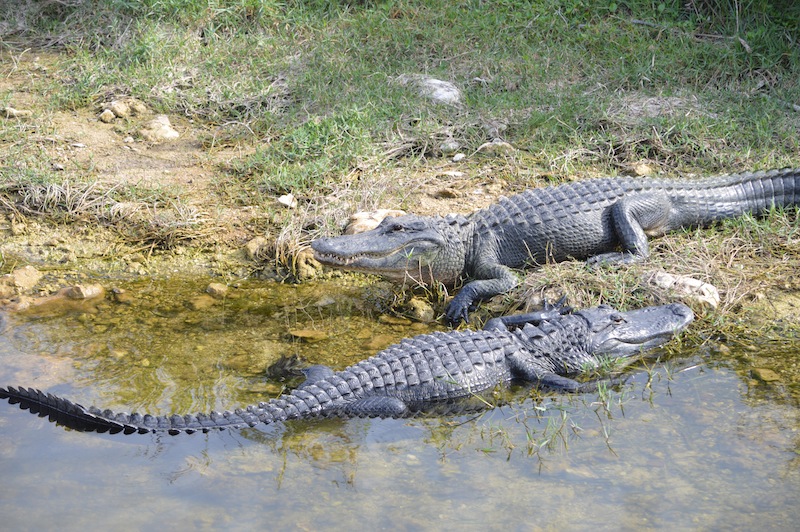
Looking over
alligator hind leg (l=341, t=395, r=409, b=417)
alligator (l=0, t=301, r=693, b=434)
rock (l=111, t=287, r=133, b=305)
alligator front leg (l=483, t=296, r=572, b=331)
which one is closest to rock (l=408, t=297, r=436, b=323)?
alligator front leg (l=483, t=296, r=572, b=331)

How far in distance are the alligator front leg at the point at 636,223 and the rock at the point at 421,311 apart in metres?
1.05

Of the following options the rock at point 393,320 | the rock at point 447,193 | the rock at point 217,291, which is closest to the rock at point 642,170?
the rock at point 447,193

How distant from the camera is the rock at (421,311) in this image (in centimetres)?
539

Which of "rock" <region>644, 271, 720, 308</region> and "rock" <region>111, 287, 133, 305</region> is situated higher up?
"rock" <region>644, 271, 720, 308</region>

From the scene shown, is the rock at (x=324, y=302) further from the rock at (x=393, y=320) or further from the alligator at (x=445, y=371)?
the alligator at (x=445, y=371)

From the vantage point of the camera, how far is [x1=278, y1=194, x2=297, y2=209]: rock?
20.6ft

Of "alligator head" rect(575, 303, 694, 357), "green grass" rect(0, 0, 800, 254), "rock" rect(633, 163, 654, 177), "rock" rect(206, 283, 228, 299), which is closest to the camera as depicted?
"alligator head" rect(575, 303, 694, 357)

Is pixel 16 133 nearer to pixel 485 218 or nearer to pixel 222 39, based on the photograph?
pixel 222 39

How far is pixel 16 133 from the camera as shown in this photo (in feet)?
22.8

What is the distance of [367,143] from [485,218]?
1.37 m

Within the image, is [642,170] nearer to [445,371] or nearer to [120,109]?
[445,371]

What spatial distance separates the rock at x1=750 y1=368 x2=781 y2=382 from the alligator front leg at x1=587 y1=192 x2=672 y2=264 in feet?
3.85

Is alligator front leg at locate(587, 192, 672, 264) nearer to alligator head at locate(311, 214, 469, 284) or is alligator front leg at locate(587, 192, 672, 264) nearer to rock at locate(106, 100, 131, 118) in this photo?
alligator head at locate(311, 214, 469, 284)

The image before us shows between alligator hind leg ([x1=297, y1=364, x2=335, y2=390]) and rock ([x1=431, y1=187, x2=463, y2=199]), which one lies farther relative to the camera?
rock ([x1=431, y1=187, x2=463, y2=199])
